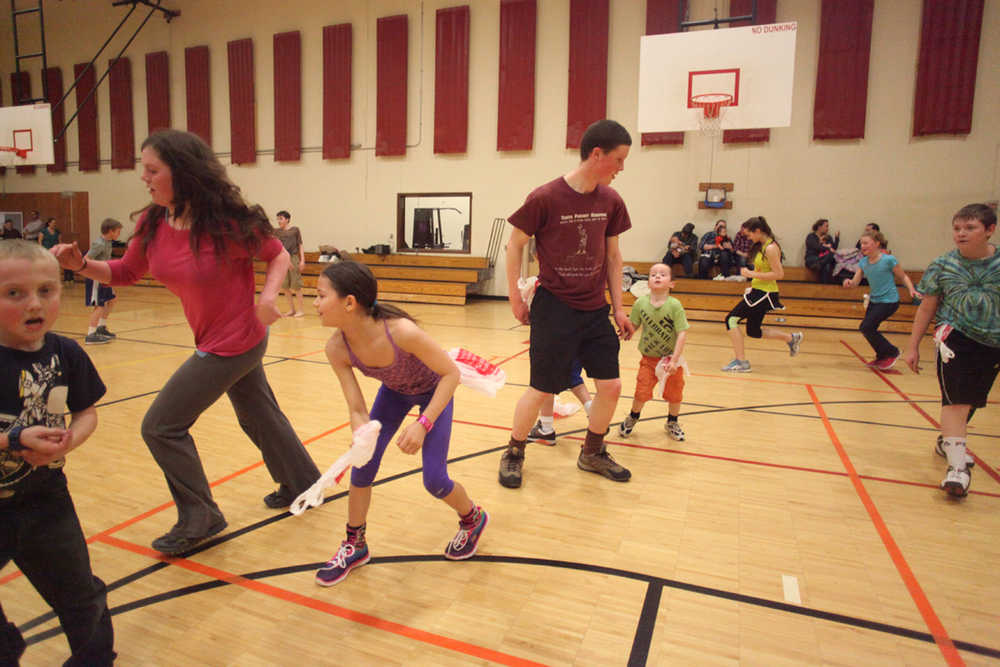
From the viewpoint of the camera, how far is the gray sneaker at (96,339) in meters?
6.93

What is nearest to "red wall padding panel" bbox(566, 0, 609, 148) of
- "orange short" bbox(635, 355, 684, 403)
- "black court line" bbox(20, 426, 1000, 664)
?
"orange short" bbox(635, 355, 684, 403)

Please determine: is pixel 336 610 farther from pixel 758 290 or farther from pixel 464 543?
pixel 758 290

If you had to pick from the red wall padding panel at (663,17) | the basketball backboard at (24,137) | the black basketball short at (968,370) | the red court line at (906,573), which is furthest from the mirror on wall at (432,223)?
the black basketball short at (968,370)

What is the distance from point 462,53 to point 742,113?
6229mm

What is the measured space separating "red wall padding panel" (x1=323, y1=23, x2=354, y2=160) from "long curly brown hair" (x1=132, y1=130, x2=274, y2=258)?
12037mm

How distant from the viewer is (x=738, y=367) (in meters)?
6.17

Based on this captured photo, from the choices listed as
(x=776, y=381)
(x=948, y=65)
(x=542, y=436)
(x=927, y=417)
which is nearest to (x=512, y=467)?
(x=542, y=436)

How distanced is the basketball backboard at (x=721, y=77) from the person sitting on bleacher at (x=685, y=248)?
2.29 metres

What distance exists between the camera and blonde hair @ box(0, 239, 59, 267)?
134cm

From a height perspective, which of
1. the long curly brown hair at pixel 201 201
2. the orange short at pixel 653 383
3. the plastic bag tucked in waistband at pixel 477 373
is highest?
the long curly brown hair at pixel 201 201

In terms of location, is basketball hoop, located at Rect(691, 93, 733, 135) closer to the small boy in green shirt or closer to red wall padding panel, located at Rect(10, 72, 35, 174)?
the small boy in green shirt

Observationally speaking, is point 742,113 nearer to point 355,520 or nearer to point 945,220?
point 945,220

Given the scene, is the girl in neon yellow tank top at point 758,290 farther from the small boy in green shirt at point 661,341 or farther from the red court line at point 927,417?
the small boy in green shirt at point 661,341

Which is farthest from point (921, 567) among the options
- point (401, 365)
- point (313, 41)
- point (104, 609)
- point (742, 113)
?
point (313, 41)
